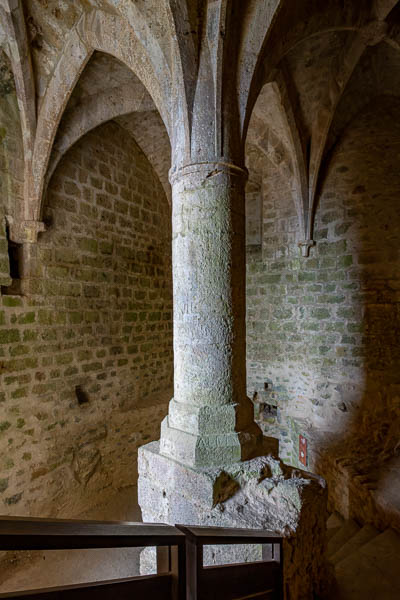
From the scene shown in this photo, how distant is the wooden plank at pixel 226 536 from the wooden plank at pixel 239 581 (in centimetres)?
9

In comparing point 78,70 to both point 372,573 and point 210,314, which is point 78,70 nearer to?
point 210,314

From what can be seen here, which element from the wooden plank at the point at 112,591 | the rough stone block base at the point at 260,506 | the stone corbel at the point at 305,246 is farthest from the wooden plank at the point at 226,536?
the stone corbel at the point at 305,246

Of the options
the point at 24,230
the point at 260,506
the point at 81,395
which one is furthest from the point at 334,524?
the point at 24,230

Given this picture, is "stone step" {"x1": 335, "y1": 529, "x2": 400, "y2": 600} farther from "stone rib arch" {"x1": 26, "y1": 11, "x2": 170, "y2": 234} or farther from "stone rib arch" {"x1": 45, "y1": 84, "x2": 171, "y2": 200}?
"stone rib arch" {"x1": 45, "y1": 84, "x2": 171, "y2": 200}

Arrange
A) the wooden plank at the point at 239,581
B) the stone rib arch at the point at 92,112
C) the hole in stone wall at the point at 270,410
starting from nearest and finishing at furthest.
A: 1. the wooden plank at the point at 239,581
2. the stone rib arch at the point at 92,112
3. the hole in stone wall at the point at 270,410

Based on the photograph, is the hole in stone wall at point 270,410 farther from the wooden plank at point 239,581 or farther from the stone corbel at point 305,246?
the wooden plank at point 239,581

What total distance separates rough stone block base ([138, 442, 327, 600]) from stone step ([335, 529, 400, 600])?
32cm

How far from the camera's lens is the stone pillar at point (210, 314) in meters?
2.36

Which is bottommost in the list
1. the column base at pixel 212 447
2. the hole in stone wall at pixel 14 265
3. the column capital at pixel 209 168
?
the column base at pixel 212 447

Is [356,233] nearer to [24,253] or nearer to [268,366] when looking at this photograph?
[268,366]

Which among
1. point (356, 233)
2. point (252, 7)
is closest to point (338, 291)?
point (356, 233)

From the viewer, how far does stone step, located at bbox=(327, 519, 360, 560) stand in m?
3.27

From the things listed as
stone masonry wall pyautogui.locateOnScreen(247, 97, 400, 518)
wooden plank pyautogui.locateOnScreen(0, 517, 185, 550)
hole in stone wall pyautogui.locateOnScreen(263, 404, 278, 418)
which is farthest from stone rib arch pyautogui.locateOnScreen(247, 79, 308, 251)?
wooden plank pyautogui.locateOnScreen(0, 517, 185, 550)

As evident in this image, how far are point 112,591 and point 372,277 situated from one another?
4926 millimetres
